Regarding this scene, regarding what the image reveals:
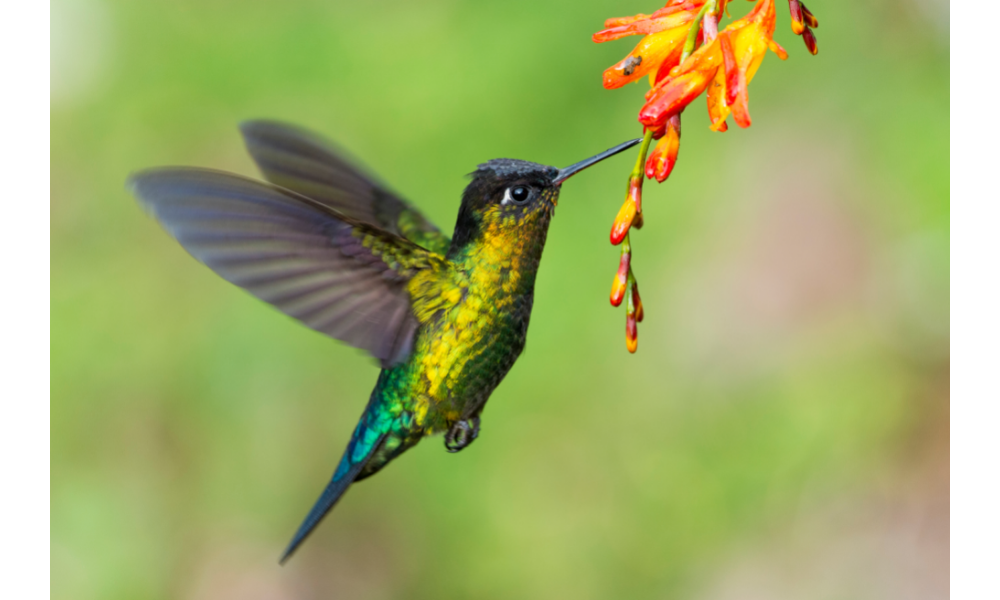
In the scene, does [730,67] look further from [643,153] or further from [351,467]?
[351,467]

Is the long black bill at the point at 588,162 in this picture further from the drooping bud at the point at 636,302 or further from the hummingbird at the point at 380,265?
the drooping bud at the point at 636,302

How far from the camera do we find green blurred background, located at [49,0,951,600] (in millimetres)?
4176

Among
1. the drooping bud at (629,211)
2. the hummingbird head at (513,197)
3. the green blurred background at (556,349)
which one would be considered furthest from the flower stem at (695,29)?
the green blurred background at (556,349)

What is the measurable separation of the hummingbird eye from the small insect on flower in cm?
54

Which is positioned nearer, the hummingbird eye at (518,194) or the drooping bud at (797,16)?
the drooping bud at (797,16)

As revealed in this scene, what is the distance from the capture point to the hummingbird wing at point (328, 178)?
2484mm

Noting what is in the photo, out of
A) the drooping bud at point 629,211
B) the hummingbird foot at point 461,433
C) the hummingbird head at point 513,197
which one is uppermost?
the hummingbird head at point 513,197

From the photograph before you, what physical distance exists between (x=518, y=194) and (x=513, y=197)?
0.6 inches

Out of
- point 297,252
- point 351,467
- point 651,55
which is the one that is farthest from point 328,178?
point 651,55

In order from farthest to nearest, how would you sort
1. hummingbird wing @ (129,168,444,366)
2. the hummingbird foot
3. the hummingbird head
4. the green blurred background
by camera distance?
1. the green blurred background
2. the hummingbird foot
3. the hummingbird head
4. hummingbird wing @ (129,168,444,366)

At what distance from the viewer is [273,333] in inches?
173

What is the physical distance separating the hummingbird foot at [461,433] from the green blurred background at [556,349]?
5.93 feet

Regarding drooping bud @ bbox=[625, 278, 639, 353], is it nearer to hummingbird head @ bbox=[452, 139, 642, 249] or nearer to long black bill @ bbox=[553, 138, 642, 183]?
long black bill @ bbox=[553, 138, 642, 183]

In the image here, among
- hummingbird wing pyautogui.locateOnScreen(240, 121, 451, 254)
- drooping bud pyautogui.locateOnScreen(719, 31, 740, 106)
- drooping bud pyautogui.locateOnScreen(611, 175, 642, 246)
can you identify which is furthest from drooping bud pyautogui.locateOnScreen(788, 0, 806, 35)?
hummingbird wing pyautogui.locateOnScreen(240, 121, 451, 254)
